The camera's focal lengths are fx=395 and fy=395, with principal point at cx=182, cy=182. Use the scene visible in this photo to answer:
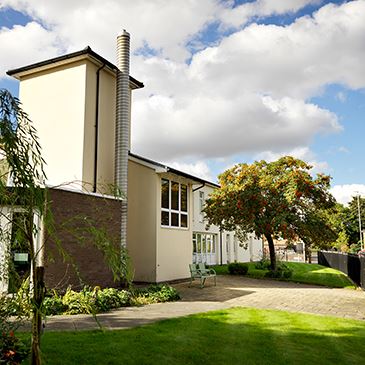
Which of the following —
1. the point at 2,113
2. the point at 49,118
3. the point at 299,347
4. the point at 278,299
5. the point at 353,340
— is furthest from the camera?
the point at 49,118

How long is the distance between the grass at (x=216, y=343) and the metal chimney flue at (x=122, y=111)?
7471mm

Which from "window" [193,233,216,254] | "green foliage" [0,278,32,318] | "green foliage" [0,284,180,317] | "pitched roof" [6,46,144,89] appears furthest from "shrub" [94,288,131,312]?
"window" [193,233,216,254]

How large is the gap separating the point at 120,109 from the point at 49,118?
Answer: 2.75m

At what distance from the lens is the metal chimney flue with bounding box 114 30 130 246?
15.1 meters

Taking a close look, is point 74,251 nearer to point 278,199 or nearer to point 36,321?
point 36,321

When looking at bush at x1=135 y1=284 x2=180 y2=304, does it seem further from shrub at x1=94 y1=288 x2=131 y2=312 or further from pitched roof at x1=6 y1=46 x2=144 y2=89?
pitched roof at x1=6 y1=46 x2=144 y2=89

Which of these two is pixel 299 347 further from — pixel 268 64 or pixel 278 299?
pixel 268 64

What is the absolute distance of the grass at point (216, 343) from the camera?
5996 millimetres

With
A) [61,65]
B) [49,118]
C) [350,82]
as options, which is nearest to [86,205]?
[49,118]

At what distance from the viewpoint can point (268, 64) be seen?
11070mm

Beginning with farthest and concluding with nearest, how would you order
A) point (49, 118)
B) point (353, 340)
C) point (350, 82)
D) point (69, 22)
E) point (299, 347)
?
point (49, 118)
point (350, 82)
point (69, 22)
point (353, 340)
point (299, 347)

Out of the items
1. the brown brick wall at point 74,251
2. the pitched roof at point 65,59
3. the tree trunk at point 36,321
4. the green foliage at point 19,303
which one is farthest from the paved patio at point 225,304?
the pitched roof at point 65,59

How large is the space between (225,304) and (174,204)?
265 inches

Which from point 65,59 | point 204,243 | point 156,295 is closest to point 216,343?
point 156,295
